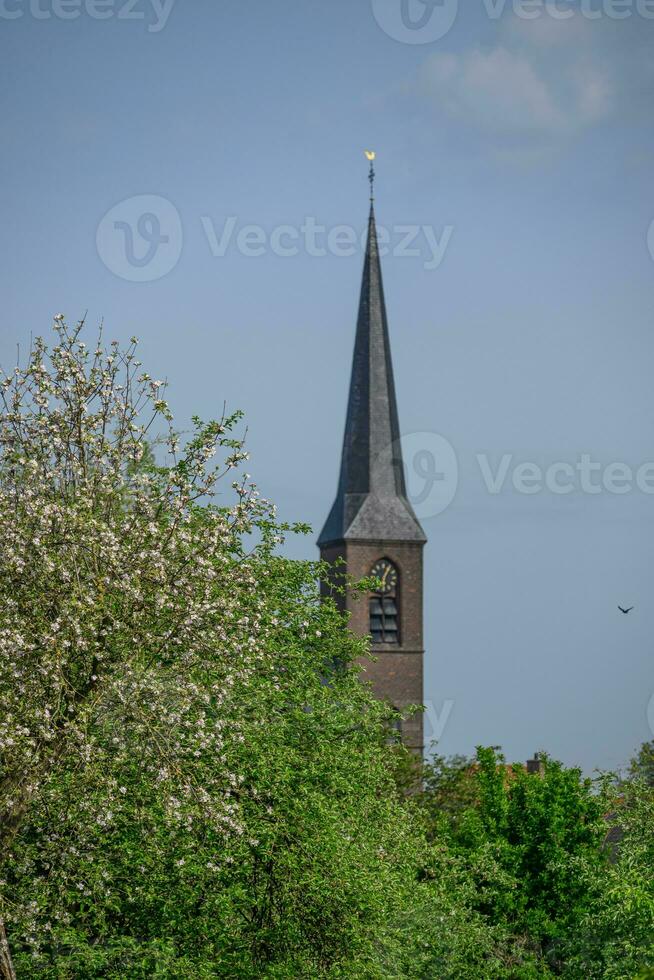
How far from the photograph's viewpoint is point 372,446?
74.3m

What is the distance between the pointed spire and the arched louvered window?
181 cm

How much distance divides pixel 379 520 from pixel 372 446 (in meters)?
4.25

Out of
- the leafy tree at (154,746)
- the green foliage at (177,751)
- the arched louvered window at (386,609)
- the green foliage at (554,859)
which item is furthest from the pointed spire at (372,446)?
the leafy tree at (154,746)

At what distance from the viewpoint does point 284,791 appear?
757 inches

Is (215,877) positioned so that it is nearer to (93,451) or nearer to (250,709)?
(250,709)

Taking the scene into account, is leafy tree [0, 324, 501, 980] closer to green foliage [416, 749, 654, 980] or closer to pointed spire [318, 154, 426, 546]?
green foliage [416, 749, 654, 980]

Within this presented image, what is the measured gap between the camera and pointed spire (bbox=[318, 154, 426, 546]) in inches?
2928

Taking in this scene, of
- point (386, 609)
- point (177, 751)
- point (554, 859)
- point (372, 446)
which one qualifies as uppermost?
point (372, 446)

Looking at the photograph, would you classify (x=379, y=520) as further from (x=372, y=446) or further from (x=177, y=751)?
(x=177, y=751)

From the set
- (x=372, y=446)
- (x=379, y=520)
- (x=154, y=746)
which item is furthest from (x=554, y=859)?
(x=379, y=520)

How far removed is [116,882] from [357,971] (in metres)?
3.53

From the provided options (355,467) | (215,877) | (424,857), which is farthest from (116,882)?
(355,467)

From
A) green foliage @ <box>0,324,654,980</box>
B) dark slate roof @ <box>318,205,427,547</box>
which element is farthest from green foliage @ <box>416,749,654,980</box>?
dark slate roof @ <box>318,205,427,547</box>

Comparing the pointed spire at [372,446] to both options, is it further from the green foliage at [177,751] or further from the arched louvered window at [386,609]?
the green foliage at [177,751]
